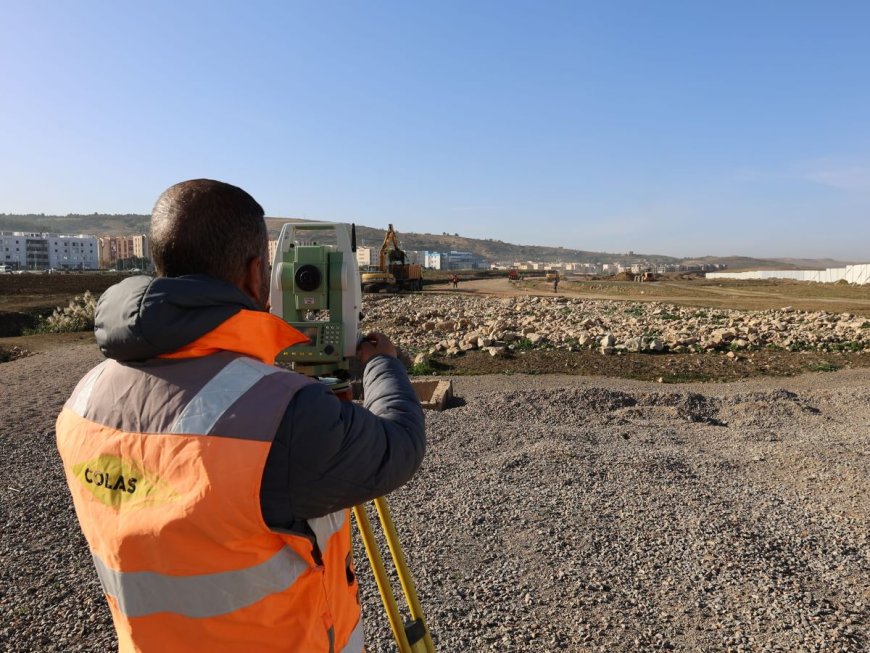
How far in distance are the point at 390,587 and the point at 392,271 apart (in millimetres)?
37676

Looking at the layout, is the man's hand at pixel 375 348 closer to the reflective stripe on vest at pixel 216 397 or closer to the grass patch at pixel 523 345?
the reflective stripe on vest at pixel 216 397

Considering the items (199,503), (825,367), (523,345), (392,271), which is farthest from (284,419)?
(392,271)

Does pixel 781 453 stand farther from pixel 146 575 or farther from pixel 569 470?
pixel 146 575

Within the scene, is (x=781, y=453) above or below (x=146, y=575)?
below

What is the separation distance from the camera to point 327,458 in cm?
133

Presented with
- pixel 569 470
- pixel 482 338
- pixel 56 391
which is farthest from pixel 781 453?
pixel 56 391

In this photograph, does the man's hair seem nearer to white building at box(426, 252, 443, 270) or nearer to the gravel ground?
the gravel ground

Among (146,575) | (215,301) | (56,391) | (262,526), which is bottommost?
(56,391)

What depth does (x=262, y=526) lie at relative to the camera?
4.21 ft

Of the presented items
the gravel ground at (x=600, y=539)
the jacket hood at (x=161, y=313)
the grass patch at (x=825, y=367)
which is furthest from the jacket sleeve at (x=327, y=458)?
the grass patch at (x=825, y=367)

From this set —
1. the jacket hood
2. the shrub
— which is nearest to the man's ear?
the jacket hood

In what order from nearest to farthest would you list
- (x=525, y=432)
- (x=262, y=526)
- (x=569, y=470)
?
(x=262, y=526) < (x=569, y=470) < (x=525, y=432)

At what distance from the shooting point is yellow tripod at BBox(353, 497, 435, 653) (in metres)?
2.22

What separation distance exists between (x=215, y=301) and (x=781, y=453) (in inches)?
274
